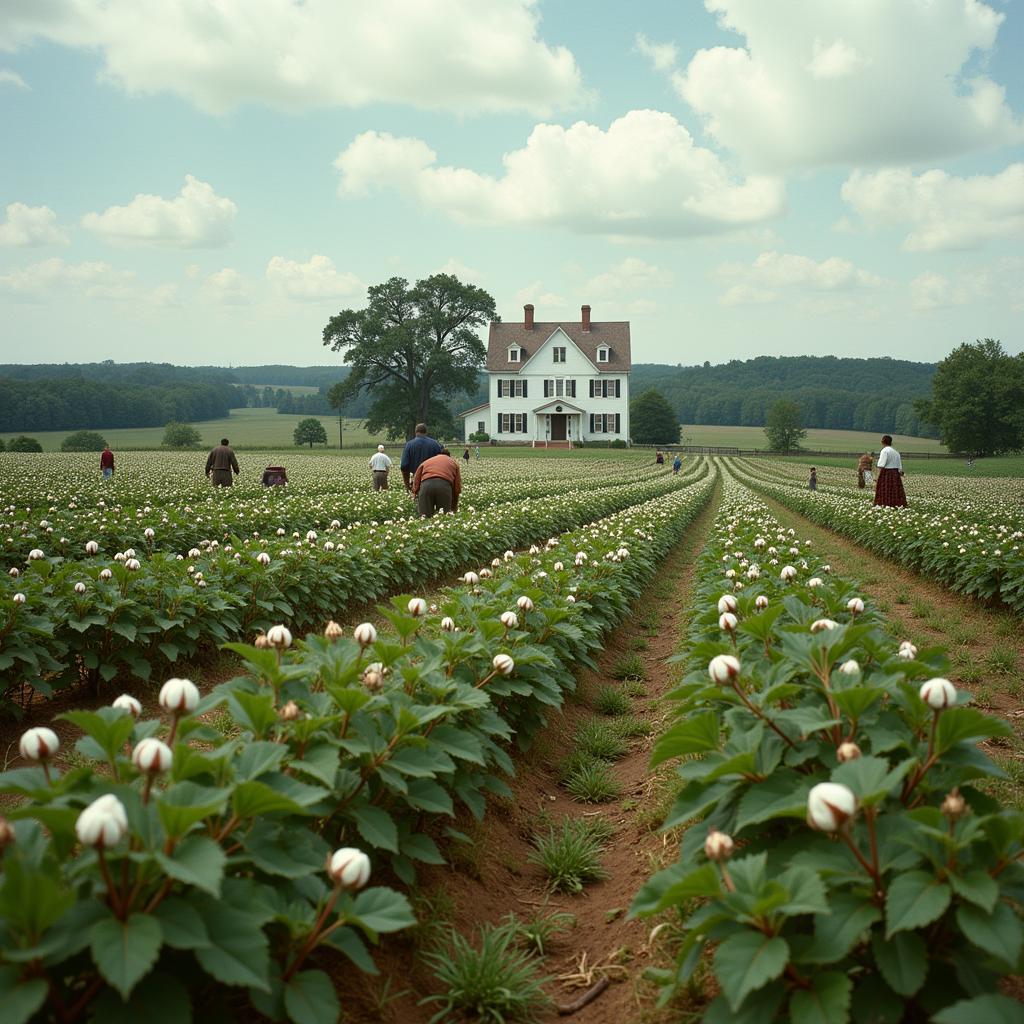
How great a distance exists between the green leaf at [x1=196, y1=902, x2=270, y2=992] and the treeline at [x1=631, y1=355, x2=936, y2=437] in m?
115

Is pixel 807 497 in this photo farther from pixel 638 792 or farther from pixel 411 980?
pixel 411 980

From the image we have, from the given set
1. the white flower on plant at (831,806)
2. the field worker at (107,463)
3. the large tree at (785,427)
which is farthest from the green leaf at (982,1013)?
the large tree at (785,427)

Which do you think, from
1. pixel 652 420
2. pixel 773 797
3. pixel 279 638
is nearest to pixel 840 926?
pixel 773 797

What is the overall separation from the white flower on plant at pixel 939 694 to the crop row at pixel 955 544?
22.5 feet

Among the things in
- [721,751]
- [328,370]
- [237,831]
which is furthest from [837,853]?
[328,370]

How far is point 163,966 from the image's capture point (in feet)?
5.66

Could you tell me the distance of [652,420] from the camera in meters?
82.5

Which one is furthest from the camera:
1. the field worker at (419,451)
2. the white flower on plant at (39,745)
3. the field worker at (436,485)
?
the field worker at (419,451)

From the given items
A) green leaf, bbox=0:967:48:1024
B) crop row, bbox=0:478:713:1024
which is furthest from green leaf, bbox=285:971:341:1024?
green leaf, bbox=0:967:48:1024

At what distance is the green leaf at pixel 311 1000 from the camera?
176 cm

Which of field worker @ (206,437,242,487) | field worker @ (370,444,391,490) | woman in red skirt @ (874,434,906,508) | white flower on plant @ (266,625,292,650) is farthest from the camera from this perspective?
field worker @ (370,444,391,490)

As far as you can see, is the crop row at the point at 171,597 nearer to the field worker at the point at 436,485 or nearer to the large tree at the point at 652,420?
the field worker at the point at 436,485

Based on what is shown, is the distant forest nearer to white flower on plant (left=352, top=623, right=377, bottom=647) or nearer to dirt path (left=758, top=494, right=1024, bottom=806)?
dirt path (left=758, top=494, right=1024, bottom=806)

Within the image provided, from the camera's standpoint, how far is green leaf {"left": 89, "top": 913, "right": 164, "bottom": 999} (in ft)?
4.58
